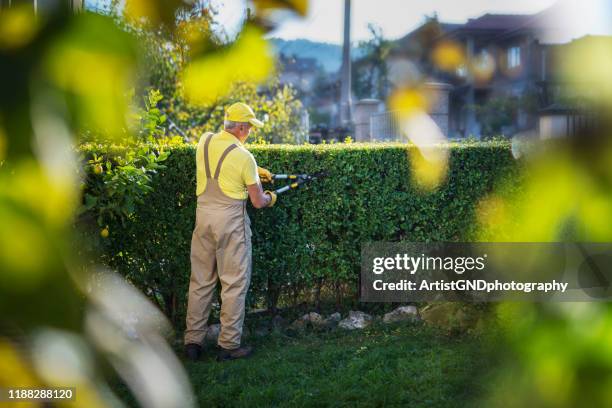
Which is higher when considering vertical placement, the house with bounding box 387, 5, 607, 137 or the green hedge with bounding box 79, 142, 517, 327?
the house with bounding box 387, 5, 607, 137

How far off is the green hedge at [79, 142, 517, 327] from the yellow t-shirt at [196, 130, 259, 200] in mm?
755

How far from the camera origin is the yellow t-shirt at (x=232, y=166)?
5062 mm

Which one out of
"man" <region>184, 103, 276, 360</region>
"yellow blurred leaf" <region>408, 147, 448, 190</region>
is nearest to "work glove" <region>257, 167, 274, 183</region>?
"man" <region>184, 103, 276, 360</region>

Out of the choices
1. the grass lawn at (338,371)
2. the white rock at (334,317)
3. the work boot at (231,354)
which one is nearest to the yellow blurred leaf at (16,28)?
the grass lawn at (338,371)

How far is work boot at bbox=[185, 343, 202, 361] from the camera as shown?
5449 mm

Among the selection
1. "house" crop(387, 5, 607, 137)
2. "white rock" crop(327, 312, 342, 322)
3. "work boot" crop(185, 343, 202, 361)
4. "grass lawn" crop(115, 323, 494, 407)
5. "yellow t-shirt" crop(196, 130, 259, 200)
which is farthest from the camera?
"white rock" crop(327, 312, 342, 322)

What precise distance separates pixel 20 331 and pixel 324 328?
19.4ft

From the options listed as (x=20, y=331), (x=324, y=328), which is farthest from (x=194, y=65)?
(x=324, y=328)

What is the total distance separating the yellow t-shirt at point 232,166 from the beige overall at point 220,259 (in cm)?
3

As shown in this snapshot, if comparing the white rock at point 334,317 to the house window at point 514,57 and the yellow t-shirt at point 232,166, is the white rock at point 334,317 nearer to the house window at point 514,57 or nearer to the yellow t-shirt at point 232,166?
the yellow t-shirt at point 232,166

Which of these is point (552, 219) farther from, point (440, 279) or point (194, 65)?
point (440, 279)

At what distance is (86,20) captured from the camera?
0.49m

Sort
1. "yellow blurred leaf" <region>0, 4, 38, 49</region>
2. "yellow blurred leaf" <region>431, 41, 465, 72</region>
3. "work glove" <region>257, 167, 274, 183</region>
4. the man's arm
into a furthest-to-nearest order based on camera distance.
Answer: "work glove" <region>257, 167, 274, 183</region> → the man's arm → "yellow blurred leaf" <region>431, 41, 465, 72</region> → "yellow blurred leaf" <region>0, 4, 38, 49</region>

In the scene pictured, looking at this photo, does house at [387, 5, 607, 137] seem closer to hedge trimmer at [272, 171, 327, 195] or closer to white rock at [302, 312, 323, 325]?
hedge trimmer at [272, 171, 327, 195]
